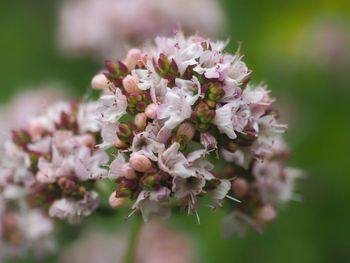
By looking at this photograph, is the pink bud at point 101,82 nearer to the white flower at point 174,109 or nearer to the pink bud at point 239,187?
the white flower at point 174,109

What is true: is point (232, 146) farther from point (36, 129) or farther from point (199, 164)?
point (36, 129)

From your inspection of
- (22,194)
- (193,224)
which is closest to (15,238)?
(22,194)

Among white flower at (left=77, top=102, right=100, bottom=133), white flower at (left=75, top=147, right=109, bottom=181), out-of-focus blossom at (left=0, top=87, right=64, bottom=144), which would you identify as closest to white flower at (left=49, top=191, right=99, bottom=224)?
white flower at (left=75, top=147, right=109, bottom=181)

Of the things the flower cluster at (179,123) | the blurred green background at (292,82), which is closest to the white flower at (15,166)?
the flower cluster at (179,123)

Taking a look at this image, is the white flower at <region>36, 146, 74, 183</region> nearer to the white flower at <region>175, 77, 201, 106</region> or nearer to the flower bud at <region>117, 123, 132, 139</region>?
the flower bud at <region>117, 123, 132, 139</region>

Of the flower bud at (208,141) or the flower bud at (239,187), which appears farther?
the flower bud at (239,187)

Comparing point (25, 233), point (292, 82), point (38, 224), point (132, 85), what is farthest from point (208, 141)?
point (292, 82)

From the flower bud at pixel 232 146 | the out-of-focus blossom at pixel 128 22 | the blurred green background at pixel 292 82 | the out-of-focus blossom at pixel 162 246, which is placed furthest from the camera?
the out-of-focus blossom at pixel 128 22
